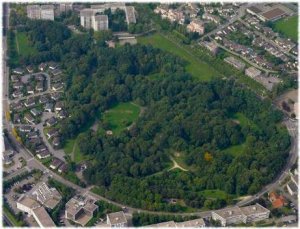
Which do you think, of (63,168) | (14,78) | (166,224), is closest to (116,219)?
(166,224)

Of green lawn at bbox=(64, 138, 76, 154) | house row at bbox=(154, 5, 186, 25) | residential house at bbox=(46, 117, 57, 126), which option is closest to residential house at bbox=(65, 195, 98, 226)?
green lawn at bbox=(64, 138, 76, 154)

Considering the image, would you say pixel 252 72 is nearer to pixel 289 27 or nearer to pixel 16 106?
pixel 289 27

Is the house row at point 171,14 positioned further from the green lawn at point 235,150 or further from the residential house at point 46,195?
the residential house at point 46,195

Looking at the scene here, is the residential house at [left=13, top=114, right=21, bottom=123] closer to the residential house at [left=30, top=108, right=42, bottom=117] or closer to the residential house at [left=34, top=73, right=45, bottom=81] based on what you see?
the residential house at [left=30, top=108, right=42, bottom=117]

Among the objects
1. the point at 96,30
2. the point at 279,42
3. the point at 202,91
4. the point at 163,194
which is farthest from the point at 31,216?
the point at 279,42

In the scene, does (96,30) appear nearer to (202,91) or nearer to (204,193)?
(202,91)
